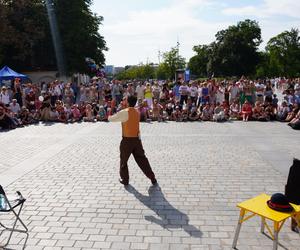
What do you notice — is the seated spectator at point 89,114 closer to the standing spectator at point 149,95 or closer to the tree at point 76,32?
the standing spectator at point 149,95

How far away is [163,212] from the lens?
5.84 meters

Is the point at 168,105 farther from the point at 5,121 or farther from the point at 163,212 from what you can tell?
the point at 163,212

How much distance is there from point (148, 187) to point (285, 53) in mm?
80384

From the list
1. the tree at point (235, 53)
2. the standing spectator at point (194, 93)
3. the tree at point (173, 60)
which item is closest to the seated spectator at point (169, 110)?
the standing spectator at point (194, 93)

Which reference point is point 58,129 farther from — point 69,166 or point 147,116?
point 69,166

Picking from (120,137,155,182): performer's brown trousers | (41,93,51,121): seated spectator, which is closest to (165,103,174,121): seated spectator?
(41,93,51,121): seated spectator

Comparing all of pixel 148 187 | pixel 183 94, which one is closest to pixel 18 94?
pixel 183 94

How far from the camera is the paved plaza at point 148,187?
492 cm

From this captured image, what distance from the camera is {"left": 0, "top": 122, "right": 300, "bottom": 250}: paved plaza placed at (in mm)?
4918

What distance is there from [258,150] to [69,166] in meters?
5.23

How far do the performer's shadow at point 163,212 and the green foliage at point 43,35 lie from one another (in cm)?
2961

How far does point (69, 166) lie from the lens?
29.2 feet

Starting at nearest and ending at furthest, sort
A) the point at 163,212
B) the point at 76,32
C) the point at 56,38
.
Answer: the point at 163,212
the point at 56,38
the point at 76,32

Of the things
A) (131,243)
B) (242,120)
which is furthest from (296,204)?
(242,120)
